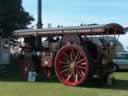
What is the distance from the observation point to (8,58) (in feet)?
82.5

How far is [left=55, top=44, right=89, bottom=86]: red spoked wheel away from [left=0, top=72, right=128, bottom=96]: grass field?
1.37ft

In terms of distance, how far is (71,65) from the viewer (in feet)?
62.8

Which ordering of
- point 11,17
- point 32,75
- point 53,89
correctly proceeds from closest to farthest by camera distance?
point 53,89
point 32,75
point 11,17

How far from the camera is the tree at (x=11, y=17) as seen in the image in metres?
27.4

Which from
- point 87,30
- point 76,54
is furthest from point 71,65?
point 87,30

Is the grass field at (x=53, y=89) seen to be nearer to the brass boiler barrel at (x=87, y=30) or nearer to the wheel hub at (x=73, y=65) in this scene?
the wheel hub at (x=73, y=65)

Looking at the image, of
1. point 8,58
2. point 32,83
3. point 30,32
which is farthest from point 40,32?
point 8,58

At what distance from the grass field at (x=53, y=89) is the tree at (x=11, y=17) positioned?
8076mm

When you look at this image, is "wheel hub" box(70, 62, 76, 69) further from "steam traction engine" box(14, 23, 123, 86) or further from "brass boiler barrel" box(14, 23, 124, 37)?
"brass boiler barrel" box(14, 23, 124, 37)

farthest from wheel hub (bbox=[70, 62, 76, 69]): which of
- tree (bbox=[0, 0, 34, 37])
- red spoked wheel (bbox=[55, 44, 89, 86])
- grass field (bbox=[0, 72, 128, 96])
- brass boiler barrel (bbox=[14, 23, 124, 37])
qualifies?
tree (bbox=[0, 0, 34, 37])

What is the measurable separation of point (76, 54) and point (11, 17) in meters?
9.78

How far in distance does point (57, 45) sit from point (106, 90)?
3971 millimetres

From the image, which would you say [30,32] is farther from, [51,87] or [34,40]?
[51,87]

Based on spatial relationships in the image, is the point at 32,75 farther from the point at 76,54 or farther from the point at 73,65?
the point at 76,54
